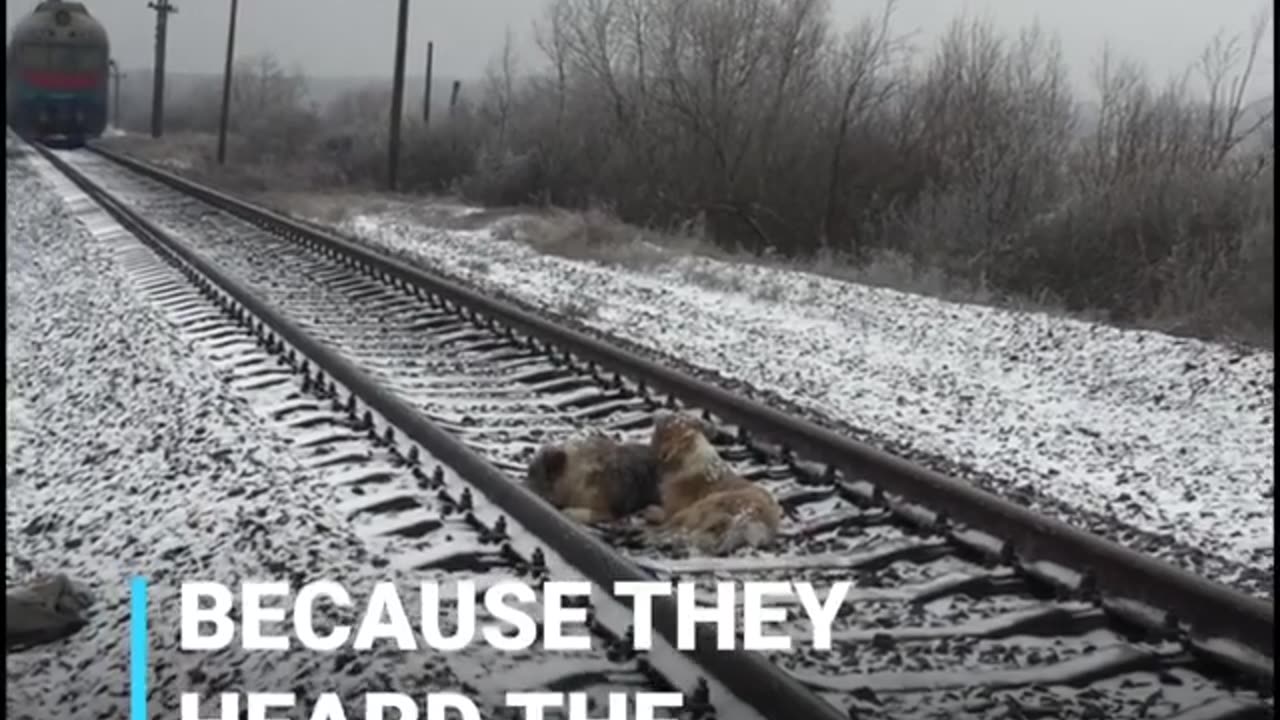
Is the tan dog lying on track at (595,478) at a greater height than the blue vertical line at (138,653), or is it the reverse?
the tan dog lying on track at (595,478)

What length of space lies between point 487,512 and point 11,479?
291cm

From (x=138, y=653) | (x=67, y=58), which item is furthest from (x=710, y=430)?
(x=67, y=58)

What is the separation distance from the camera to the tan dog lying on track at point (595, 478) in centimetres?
583

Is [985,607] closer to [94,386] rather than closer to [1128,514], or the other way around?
[1128,514]

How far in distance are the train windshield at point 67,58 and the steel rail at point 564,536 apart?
17.9 ft

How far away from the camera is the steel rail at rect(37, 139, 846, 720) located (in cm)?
355

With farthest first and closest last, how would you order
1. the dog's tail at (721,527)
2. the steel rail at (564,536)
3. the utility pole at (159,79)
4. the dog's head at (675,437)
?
the utility pole at (159,79) < the dog's head at (675,437) < the dog's tail at (721,527) < the steel rail at (564,536)

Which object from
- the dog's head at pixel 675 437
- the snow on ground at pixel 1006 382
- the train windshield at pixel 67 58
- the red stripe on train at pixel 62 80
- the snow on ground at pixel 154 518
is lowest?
the snow on ground at pixel 154 518

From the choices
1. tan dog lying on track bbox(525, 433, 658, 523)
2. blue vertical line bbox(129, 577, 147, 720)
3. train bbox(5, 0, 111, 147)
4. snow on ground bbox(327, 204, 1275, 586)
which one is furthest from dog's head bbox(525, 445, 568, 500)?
train bbox(5, 0, 111, 147)

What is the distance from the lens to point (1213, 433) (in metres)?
8.62

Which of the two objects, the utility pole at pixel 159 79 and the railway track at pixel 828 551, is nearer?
the railway track at pixel 828 551

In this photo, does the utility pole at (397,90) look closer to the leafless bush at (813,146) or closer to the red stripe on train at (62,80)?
A: the leafless bush at (813,146)

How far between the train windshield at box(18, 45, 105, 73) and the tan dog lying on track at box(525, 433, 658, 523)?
9.35m

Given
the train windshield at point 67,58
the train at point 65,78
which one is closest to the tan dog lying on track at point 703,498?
the train at point 65,78
